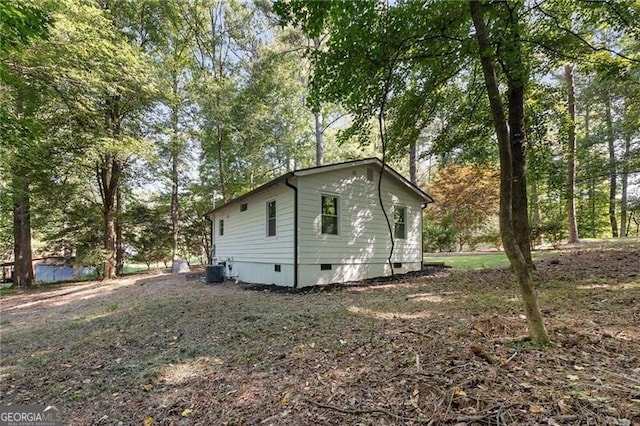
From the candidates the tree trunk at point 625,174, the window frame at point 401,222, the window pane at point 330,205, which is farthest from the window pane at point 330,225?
the tree trunk at point 625,174

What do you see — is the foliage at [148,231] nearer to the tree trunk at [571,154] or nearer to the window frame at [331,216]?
the window frame at [331,216]

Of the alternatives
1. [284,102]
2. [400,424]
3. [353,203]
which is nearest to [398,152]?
[353,203]

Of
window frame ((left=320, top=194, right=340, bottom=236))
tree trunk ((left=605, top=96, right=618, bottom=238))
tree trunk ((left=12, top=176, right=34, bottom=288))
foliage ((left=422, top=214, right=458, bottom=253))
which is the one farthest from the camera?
foliage ((left=422, top=214, right=458, bottom=253))

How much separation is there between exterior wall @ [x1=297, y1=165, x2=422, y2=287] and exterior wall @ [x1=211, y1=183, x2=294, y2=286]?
522 millimetres

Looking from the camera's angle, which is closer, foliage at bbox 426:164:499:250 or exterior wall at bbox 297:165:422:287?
exterior wall at bbox 297:165:422:287

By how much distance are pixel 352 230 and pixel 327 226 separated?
0.94m

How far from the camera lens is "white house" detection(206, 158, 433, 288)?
880 cm

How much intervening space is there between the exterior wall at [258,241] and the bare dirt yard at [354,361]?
2.69 metres

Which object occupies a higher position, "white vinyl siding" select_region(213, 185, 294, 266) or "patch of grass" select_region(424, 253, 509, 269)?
"white vinyl siding" select_region(213, 185, 294, 266)

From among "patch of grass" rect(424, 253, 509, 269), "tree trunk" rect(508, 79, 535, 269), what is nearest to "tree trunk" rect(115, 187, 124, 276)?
"patch of grass" rect(424, 253, 509, 269)

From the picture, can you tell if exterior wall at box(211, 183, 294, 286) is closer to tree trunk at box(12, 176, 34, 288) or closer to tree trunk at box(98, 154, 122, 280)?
tree trunk at box(98, 154, 122, 280)

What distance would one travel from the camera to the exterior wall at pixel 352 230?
886cm

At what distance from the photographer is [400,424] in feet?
6.97

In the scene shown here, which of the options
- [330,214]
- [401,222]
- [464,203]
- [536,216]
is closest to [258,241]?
[330,214]
